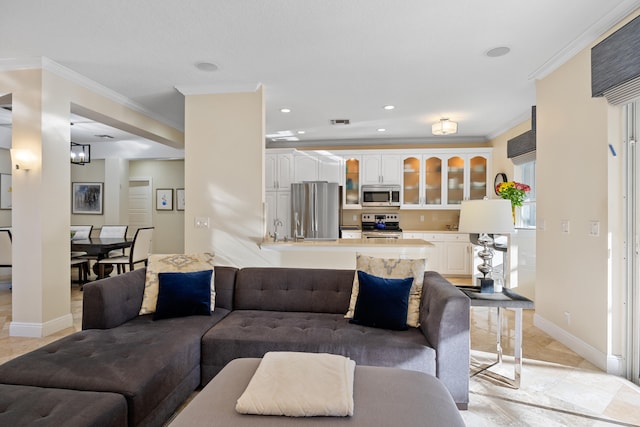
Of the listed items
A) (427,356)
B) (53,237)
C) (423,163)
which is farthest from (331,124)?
(427,356)

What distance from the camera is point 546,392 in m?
2.37

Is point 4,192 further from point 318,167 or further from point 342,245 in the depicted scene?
point 342,245

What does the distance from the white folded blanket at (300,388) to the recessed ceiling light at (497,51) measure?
2.96 meters

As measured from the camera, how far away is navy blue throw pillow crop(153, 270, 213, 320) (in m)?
2.58

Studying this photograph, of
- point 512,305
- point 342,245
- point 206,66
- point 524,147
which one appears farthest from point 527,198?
point 206,66

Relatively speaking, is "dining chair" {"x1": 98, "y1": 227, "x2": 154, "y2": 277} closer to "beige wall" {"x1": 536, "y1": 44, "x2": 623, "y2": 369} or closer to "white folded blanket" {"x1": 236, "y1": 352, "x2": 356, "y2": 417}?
"white folded blanket" {"x1": 236, "y1": 352, "x2": 356, "y2": 417}

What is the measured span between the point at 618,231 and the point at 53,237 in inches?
198

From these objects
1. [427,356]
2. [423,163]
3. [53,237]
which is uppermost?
[423,163]

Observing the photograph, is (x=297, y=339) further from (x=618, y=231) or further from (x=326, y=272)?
(x=618, y=231)

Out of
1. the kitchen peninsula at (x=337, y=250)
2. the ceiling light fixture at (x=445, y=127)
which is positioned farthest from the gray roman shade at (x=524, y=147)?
the kitchen peninsula at (x=337, y=250)

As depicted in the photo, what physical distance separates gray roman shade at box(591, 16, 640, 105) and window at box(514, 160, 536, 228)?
7.71ft

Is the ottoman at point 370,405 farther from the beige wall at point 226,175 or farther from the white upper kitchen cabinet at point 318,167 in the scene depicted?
the white upper kitchen cabinet at point 318,167

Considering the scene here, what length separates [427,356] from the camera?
2104 millimetres

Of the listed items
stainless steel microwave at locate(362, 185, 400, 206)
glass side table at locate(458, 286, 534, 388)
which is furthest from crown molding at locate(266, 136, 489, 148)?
glass side table at locate(458, 286, 534, 388)
